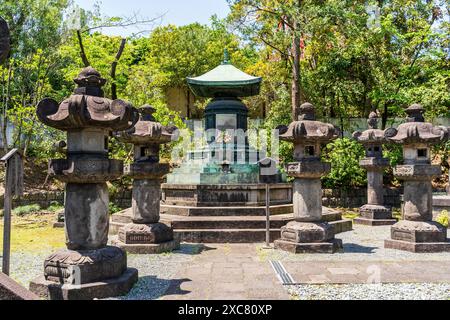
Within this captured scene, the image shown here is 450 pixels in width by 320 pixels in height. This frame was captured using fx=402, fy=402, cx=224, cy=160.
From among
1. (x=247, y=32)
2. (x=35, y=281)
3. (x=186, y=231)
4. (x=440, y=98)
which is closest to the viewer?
(x=35, y=281)

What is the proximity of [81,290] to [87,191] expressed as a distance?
4.33 ft

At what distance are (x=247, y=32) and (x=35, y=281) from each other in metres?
16.3

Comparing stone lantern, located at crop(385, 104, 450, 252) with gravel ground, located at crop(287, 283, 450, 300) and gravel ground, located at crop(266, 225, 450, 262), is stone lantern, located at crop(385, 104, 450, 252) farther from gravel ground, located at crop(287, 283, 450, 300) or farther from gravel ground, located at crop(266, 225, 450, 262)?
gravel ground, located at crop(287, 283, 450, 300)

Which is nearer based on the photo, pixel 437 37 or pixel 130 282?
pixel 130 282

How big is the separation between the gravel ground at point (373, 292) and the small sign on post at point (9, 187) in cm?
416

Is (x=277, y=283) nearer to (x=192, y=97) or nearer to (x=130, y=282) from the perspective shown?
(x=130, y=282)

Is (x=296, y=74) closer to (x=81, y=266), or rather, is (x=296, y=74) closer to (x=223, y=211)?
(x=223, y=211)

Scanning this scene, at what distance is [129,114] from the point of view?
5.51 m

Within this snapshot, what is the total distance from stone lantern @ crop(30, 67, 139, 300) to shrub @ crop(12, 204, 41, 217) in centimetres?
1091

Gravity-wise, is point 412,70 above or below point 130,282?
above

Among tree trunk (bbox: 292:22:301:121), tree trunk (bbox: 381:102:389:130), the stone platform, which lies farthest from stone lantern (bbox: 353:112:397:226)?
tree trunk (bbox: 381:102:389:130)

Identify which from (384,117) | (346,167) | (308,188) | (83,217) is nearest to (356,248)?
(308,188)

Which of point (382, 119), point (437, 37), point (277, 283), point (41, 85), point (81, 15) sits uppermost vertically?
point (81, 15)

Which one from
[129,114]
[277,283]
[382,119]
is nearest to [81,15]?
[382,119]
